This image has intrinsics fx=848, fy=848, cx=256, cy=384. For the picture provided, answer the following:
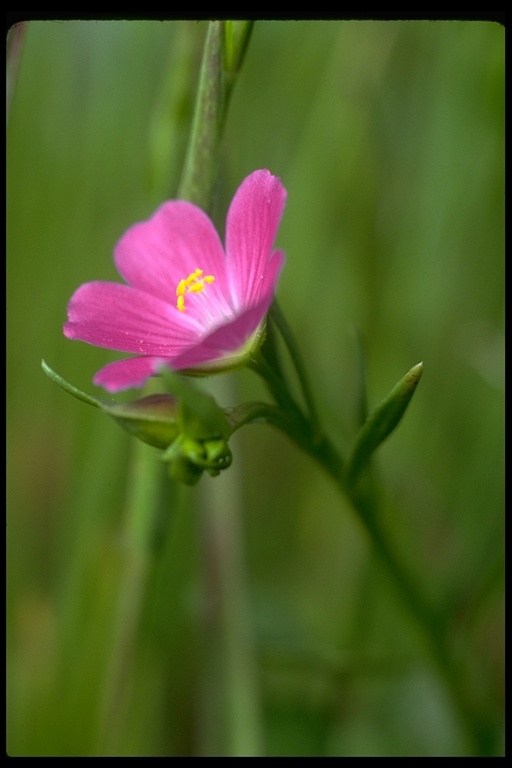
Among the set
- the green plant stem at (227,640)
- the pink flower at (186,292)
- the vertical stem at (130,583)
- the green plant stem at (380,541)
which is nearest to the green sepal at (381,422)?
the green plant stem at (380,541)

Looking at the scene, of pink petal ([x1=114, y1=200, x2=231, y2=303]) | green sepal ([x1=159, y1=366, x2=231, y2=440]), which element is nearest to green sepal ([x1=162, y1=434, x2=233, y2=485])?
green sepal ([x1=159, y1=366, x2=231, y2=440])

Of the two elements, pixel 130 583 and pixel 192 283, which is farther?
pixel 130 583

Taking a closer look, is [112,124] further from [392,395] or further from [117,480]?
[392,395]

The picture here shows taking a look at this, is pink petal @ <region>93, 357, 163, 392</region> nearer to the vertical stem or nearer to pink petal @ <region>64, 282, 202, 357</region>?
pink petal @ <region>64, 282, 202, 357</region>

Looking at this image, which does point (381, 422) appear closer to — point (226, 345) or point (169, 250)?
point (226, 345)

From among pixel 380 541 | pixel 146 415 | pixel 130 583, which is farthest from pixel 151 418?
pixel 130 583

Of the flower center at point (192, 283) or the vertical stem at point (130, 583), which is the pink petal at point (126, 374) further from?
the vertical stem at point (130, 583)

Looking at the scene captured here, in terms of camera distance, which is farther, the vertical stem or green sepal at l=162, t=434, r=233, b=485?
the vertical stem
